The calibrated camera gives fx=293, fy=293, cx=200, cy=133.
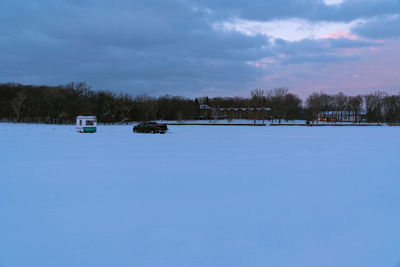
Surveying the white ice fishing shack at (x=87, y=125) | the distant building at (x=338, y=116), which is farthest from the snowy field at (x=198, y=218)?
the distant building at (x=338, y=116)

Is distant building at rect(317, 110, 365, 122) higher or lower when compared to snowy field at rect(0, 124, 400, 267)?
higher

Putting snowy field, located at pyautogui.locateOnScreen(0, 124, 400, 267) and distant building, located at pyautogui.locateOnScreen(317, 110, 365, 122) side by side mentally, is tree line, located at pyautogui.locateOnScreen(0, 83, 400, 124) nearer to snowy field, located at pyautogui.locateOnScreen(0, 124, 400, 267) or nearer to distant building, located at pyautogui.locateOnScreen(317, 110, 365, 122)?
distant building, located at pyautogui.locateOnScreen(317, 110, 365, 122)

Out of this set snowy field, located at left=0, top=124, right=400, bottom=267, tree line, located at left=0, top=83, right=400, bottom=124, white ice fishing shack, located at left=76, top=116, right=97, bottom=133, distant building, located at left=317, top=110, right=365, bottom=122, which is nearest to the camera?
snowy field, located at left=0, top=124, right=400, bottom=267

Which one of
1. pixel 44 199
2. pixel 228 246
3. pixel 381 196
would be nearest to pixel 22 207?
pixel 44 199

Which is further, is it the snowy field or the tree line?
the tree line

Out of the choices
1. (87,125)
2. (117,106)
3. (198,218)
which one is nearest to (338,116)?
(117,106)

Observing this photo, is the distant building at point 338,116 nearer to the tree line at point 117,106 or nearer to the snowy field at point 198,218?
the tree line at point 117,106

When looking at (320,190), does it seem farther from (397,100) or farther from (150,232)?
(397,100)

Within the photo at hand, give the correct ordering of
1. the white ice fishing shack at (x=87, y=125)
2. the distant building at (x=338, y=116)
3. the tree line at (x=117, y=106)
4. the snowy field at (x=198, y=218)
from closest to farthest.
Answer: the snowy field at (x=198, y=218) → the white ice fishing shack at (x=87, y=125) → the tree line at (x=117, y=106) → the distant building at (x=338, y=116)

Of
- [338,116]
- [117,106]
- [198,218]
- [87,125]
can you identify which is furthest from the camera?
[338,116]

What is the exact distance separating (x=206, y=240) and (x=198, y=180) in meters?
4.56

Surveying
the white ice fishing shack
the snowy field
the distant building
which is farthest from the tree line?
the snowy field

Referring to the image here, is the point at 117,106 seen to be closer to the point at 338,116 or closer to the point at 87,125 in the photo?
the point at 87,125

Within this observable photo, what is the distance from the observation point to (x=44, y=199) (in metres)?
7.38
